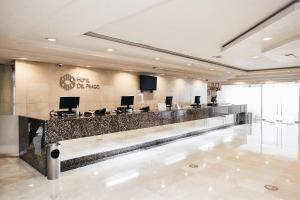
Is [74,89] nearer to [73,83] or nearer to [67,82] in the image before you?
[73,83]

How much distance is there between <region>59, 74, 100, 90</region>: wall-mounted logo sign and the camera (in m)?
7.48

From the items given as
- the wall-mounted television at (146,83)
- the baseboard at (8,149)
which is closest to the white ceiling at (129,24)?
the baseboard at (8,149)

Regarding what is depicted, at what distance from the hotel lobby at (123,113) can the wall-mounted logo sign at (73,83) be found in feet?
0.12

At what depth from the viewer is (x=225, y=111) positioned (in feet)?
33.7

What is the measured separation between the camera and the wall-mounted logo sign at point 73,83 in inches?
294

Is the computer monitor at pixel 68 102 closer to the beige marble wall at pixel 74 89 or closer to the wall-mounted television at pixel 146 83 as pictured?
the beige marble wall at pixel 74 89

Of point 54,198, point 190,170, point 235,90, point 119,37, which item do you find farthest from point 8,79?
point 235,90

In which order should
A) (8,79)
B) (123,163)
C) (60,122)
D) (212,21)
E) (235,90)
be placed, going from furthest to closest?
(235,90) → (8,79) → (123,163) → (60,122) → (212,21)

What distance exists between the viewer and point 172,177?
4.26 m

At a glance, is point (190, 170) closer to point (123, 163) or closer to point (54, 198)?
point (123, 163)

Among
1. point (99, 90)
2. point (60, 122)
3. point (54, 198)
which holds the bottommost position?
point (54, 198)

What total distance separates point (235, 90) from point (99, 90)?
1097 centimetres

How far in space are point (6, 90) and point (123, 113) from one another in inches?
183

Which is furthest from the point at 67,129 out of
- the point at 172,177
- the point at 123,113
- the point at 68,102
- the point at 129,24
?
the point at 129,24
